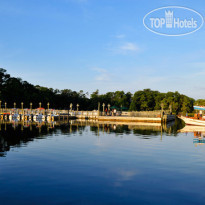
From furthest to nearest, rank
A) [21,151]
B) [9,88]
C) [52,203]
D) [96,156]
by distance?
1. [9,88]
2. [21,151]
3. [96,156]
4. [52,203]

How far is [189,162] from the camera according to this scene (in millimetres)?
18078

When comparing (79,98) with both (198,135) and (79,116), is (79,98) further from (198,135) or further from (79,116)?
(198,135)

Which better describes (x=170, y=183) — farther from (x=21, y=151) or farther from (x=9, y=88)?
(x=9, y=88)

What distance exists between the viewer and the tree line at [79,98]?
120 metres

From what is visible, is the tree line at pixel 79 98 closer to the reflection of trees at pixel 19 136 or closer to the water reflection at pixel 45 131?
the water reflection at pixel 45 131

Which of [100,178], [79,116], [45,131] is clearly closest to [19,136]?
[45,131]

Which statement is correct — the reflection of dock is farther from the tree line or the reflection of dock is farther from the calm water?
the tree line

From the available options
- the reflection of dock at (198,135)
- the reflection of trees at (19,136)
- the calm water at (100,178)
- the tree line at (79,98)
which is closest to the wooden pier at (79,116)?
the tree line at (79,98)

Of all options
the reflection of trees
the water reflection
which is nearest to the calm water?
the reflection of trees

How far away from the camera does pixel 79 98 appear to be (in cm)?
14812

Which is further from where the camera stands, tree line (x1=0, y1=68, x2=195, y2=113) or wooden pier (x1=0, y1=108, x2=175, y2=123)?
tree line (x1=0, y1=68, x2=195, y2=113)

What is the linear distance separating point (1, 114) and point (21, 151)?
273ft

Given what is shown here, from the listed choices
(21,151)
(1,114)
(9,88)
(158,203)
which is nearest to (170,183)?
(158,203)

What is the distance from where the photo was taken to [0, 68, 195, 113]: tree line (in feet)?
394
